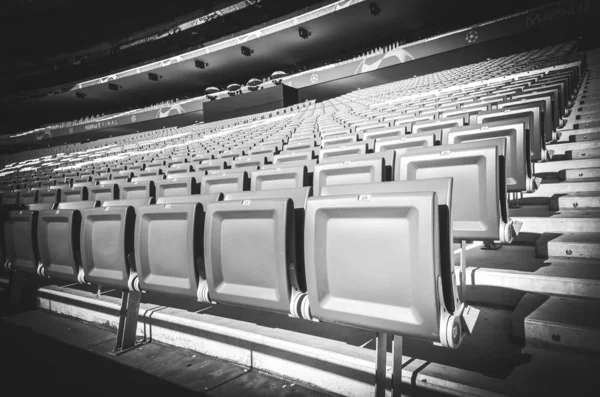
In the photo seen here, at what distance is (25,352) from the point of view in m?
0.87

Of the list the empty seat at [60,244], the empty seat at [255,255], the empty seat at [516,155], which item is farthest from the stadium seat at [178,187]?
the empty seat at [516,155]

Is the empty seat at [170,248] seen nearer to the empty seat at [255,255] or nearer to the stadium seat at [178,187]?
the empty seat at [255,255]

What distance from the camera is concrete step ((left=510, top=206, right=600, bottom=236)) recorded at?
82 cm

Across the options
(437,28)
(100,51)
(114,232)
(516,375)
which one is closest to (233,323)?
(114,232)

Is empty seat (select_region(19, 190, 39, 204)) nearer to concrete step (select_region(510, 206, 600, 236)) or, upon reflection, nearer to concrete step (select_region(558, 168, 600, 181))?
concrete step (select_region(510, 206, 600, 236))

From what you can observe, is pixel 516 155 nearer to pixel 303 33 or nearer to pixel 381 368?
pixel 381 368

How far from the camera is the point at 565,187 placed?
40.3 inches

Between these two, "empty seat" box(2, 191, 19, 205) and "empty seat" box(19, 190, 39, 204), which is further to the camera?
"empty seat" box(2, 191, 19, 205)

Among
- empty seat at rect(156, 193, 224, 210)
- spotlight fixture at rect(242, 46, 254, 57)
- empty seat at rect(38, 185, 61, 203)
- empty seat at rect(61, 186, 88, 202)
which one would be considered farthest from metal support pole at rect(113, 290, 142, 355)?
spotlight fixture at rect(242, 46, 254, 57)

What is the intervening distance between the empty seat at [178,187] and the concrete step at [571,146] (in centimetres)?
131

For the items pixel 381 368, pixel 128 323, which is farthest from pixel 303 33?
pixel 381 368

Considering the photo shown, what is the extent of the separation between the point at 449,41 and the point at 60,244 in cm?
603

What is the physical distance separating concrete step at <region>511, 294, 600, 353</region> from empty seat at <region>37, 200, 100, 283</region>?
1038 mm

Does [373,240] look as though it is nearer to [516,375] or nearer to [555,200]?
[516,375]
